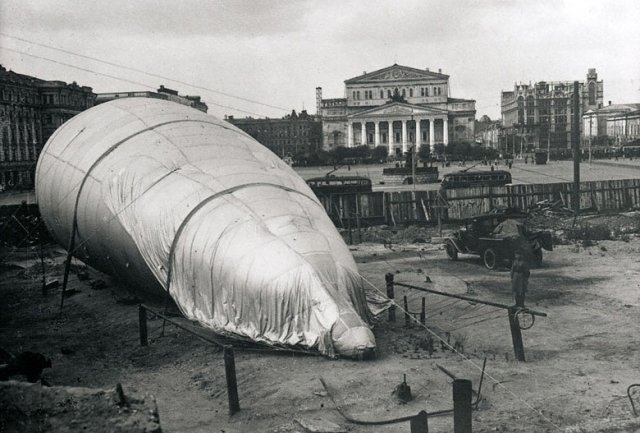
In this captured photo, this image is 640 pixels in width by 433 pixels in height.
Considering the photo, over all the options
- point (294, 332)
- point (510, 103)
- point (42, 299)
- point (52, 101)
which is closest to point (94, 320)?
point (42, 299)

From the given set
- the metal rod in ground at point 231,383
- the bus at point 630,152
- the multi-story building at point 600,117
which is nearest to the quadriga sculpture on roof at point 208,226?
the metal rod in ground at point 231,383

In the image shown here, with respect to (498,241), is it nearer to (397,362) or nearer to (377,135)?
(397,362)

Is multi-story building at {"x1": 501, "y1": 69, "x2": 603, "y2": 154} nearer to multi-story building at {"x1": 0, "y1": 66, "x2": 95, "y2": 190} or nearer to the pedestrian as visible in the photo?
multi-story building at {"x1": 0, "y1": 66, "x2": 95, "y2": 190}

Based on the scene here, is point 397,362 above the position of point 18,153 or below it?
below

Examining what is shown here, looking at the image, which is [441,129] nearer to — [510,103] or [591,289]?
[510,103]

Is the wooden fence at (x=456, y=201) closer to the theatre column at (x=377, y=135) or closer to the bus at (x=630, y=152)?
the bus at (x=630, y=152)

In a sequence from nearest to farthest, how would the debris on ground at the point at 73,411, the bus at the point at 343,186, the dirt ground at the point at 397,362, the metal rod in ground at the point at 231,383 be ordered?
1. the debris on ground at the point at 73,411
2. the dirt ground at the point at 397,362
3. the metal rod in ground at the point at 231,383
4. the bus at the point at 343,186

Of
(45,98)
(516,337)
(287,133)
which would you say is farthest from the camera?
(287,133)

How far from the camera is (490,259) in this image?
18.4 meters

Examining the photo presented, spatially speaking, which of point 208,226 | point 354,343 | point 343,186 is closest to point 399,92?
point 343,186

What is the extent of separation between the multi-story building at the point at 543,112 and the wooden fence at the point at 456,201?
8729 cm

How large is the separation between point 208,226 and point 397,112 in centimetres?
11010

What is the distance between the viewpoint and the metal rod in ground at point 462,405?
6031 mm

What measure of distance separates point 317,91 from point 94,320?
14896 centimetres
